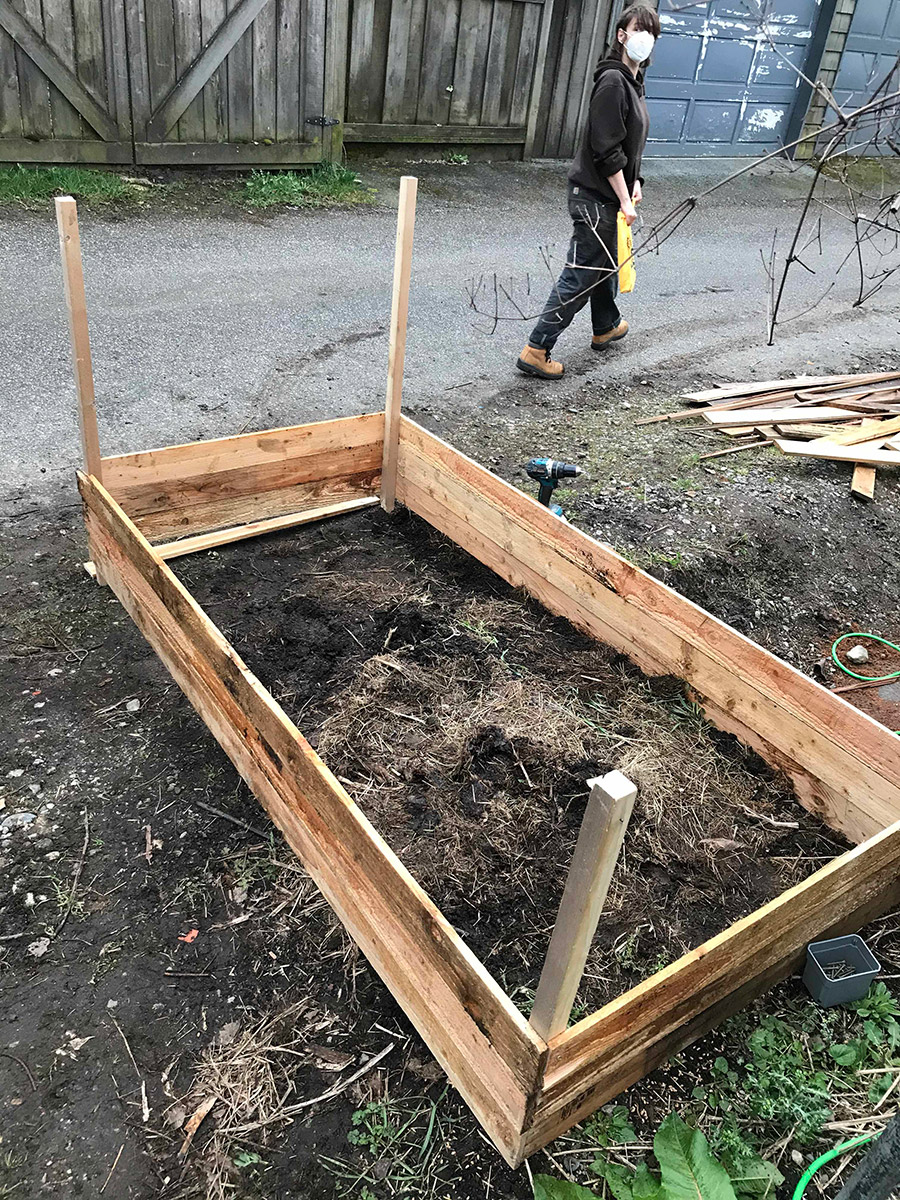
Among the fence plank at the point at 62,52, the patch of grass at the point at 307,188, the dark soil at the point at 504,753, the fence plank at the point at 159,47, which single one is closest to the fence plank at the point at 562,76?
the patch of grass at the point at 307,188

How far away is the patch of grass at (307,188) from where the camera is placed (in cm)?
833

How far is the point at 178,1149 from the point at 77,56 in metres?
8.24

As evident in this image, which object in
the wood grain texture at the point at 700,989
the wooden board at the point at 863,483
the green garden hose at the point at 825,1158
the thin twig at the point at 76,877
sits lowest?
the thin twig at the point at 76,877

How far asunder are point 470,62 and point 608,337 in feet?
18.3

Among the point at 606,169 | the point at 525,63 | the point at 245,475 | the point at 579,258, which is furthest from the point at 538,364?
the point at 525,63

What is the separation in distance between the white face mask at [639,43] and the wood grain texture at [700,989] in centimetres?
436

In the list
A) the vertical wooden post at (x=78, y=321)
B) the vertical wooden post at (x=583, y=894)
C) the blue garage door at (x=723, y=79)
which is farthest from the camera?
the blue garage door at (x=723, y=79)

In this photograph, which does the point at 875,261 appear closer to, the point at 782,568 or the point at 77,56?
the point at 782,568

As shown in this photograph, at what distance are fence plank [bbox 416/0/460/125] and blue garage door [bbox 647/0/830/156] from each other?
2953 millimetres

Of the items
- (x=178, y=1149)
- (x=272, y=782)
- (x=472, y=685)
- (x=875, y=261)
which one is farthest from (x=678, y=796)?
(x=875, y=261)

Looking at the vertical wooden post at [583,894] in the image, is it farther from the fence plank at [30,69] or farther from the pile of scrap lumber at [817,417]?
the fence plank at [30,69]

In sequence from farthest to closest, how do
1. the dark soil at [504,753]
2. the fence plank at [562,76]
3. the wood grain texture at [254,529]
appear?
the fence plank at [562,76] < the wood grain texture at [254,529] < the dark soil at [504,753]

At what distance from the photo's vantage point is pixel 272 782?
8.32ft

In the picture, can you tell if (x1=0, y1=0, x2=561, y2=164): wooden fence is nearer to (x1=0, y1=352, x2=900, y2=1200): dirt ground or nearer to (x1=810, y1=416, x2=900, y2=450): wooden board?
(x1=0, y1=352, x2=900, y2=1200): dirt ground
